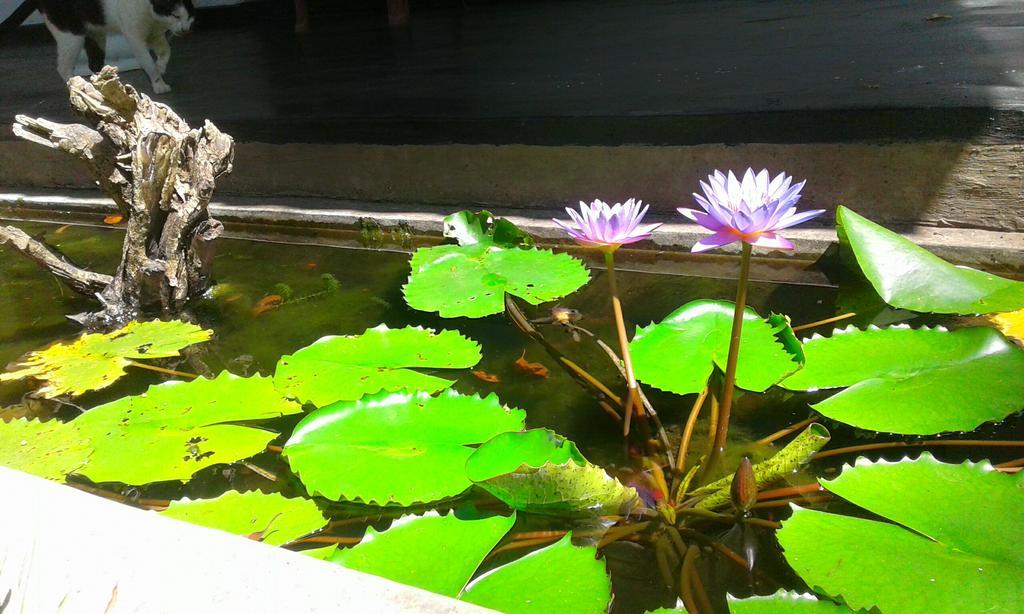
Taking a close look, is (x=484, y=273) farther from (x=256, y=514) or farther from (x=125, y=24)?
(x=125, y=24)

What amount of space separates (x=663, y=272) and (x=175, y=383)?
1.08 meters

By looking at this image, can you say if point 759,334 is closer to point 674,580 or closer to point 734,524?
point 734,524

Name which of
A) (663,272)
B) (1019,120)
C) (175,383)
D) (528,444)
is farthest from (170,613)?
(1019,120)

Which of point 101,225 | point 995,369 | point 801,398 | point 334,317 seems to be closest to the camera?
point 995,369

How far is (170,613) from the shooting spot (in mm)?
568

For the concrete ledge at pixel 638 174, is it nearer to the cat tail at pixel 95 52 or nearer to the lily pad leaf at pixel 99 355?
the lily pad leaf at pixel 99 355

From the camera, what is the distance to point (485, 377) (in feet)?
4.44

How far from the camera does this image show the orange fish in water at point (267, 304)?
5.71 feet

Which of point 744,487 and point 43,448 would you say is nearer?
point 744,487

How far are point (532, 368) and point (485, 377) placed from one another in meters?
0.09

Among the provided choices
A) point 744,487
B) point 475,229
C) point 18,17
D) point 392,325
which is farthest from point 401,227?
point 18,17

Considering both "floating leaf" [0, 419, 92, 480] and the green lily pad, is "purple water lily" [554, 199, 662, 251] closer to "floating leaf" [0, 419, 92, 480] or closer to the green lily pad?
the green lily pad

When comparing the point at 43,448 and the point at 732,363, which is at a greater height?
the point at 732,363

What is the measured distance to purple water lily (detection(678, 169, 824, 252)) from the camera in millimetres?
770
